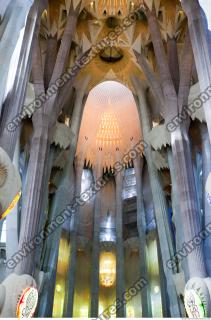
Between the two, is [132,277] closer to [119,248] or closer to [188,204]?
[119,248]

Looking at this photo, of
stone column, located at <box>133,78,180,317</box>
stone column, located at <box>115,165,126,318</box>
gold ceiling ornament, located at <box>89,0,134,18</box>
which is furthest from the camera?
gold ceiling ornament, located at <box>89,0,134,18</box>

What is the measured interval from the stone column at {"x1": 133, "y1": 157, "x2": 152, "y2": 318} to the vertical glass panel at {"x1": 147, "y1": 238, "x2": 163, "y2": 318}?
0.49 m

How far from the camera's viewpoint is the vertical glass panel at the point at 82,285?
2175 centimetres

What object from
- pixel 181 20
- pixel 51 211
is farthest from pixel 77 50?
pixel 51 211

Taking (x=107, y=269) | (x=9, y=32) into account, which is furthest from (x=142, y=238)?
(x=9, y=32)

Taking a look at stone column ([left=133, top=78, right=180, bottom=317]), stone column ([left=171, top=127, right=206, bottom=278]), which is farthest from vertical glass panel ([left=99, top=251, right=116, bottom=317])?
stone column ([left=171, top=127, right=206, bottom=278])

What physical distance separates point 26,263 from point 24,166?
18.9ft

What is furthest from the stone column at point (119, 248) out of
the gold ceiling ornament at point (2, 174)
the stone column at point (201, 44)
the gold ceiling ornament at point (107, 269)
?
the gold ceiling ornament at point (2, 174)

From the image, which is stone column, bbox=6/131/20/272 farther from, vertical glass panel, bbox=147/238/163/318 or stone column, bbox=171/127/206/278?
vertical glass panel, bbox=147/238/163/318

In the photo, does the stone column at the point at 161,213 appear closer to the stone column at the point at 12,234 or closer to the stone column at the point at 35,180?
the stone column at the point at 35,180

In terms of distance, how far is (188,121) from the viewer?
51.1 feet

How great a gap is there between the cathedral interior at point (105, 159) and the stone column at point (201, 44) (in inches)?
1.7

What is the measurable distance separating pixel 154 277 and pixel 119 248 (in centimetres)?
272

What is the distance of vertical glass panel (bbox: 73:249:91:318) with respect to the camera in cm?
2175
